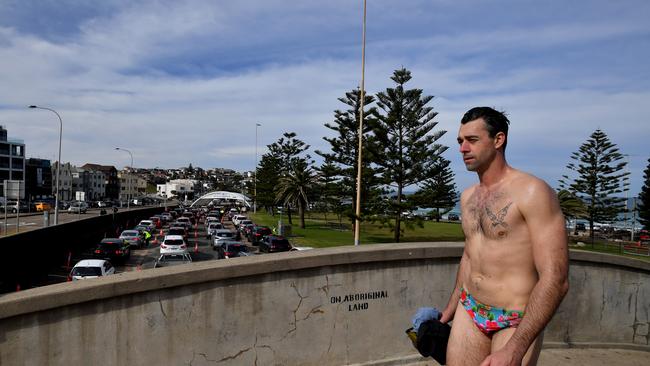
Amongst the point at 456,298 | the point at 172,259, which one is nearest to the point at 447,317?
the point at 456,298

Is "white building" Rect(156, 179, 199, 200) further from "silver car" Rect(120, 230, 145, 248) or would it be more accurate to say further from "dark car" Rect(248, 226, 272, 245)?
"silver car" Rect(120, 230, 145, 248)

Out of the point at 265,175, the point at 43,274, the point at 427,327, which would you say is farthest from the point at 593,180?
the point at 427,327

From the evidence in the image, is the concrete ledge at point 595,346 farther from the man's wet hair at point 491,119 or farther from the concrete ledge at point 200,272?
the man's wet hair at point 491,119

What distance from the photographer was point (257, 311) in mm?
4020

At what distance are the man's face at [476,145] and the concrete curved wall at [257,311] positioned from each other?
7.72ft

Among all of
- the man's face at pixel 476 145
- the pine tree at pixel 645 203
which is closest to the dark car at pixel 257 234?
the man's face at pixel 476 145

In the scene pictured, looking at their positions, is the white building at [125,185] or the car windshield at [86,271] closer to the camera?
the car windshield at [86,271]

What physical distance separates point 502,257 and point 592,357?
4.45 meters

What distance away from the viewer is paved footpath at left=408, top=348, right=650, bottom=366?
514cm

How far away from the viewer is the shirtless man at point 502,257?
75.5 inches

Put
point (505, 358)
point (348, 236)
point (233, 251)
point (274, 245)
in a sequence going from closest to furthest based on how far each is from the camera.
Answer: point (505, 358), point (233, 251), point (274, 245), point (348, 236)

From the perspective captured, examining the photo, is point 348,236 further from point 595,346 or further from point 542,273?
point 542,273

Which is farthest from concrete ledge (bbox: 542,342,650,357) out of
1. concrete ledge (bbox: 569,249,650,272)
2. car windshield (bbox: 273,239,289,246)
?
car windshield (bbox: 273,239,289,246)

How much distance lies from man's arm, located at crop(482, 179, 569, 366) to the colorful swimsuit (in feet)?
0.56
